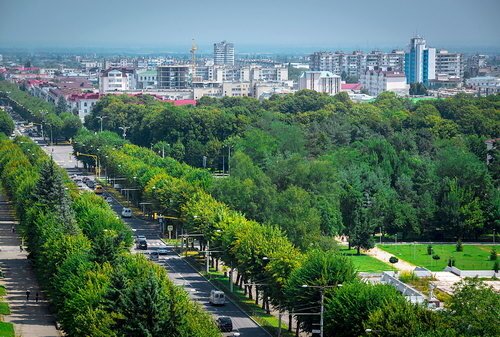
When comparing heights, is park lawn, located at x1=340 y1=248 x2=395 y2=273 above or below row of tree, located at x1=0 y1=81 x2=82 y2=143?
above

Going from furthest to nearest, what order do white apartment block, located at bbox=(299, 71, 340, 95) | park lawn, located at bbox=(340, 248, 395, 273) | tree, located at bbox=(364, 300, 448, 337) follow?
white apartment block, located at bbox=(299, 71, 340, 95) → park lawn, located at bbox=(340, 248, 395, 273) → tree, located at bbox=(364, 300, 448, 337)

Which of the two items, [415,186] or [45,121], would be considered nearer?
[415,186]

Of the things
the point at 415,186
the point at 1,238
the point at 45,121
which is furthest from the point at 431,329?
the point at 45,121

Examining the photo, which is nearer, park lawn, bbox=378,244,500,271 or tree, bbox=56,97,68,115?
park lawn, bbox=378,244,500,271

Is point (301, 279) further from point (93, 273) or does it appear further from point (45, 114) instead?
point (45, 114)

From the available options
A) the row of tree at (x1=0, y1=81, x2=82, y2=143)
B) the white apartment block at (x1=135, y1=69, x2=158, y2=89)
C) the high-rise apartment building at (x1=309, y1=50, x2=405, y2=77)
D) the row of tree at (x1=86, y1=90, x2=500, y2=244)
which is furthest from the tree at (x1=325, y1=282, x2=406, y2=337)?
the high-rise apartment building at (x1=309, y1=50, x2=405, y2=77)

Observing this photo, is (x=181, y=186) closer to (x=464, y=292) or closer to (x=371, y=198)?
(x=371, y=198)

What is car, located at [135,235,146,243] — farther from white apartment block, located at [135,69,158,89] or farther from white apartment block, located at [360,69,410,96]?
white apartment block, located at [135,69,158,89]
